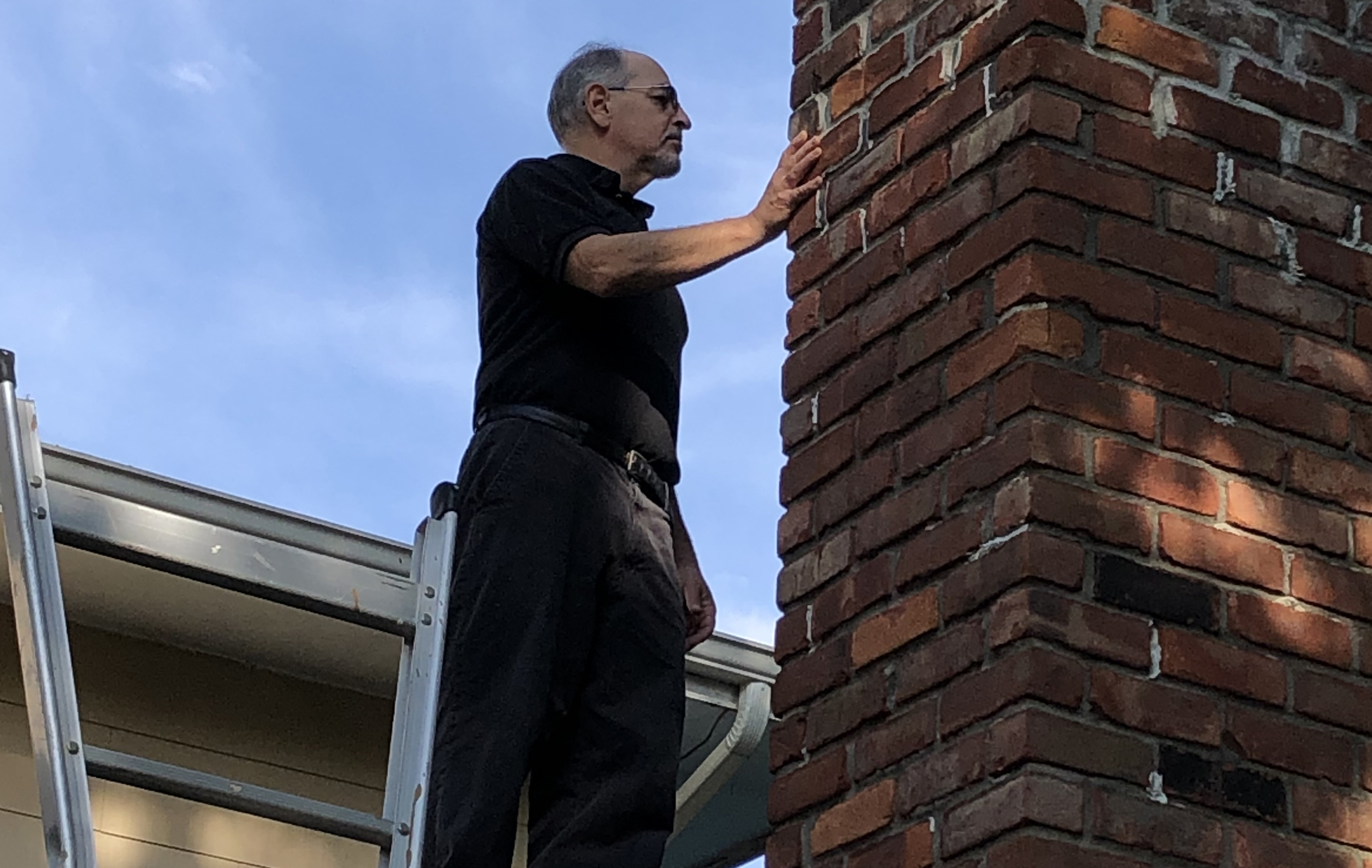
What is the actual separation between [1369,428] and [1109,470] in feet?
1.70

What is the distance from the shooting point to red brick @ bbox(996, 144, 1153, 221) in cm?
343

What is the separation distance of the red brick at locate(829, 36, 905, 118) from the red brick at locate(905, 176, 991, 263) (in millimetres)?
325

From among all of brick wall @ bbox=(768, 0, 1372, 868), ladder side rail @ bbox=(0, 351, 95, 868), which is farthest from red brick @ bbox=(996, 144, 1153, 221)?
ladder side rail @ bbox=(0, 351, 95, 868)

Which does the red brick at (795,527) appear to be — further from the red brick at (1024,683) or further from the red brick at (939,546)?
the red brick at (1024,683)

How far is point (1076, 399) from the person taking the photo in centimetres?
333

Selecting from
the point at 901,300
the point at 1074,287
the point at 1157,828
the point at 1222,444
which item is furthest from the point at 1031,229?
the point at 1157,828

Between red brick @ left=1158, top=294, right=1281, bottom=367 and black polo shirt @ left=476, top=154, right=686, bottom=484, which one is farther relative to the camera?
black polo shirt @ left=476, top=154, right=686, bottom=484

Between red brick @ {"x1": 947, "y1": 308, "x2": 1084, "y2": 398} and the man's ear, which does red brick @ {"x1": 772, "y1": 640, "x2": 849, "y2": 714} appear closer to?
red brick @ {"x1": 947, "y1": 308, "x2": 1084, "y2": 398}

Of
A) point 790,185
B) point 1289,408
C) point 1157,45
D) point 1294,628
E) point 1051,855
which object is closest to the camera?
point 1051,855

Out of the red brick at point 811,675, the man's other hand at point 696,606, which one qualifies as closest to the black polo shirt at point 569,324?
the man's other hand at point 696,606

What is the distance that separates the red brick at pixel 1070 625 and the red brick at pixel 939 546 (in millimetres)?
144

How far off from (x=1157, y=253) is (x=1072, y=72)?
32 centimetres

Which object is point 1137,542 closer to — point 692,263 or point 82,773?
point 692,263

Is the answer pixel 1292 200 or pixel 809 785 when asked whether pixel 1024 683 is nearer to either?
pixel 809 785
